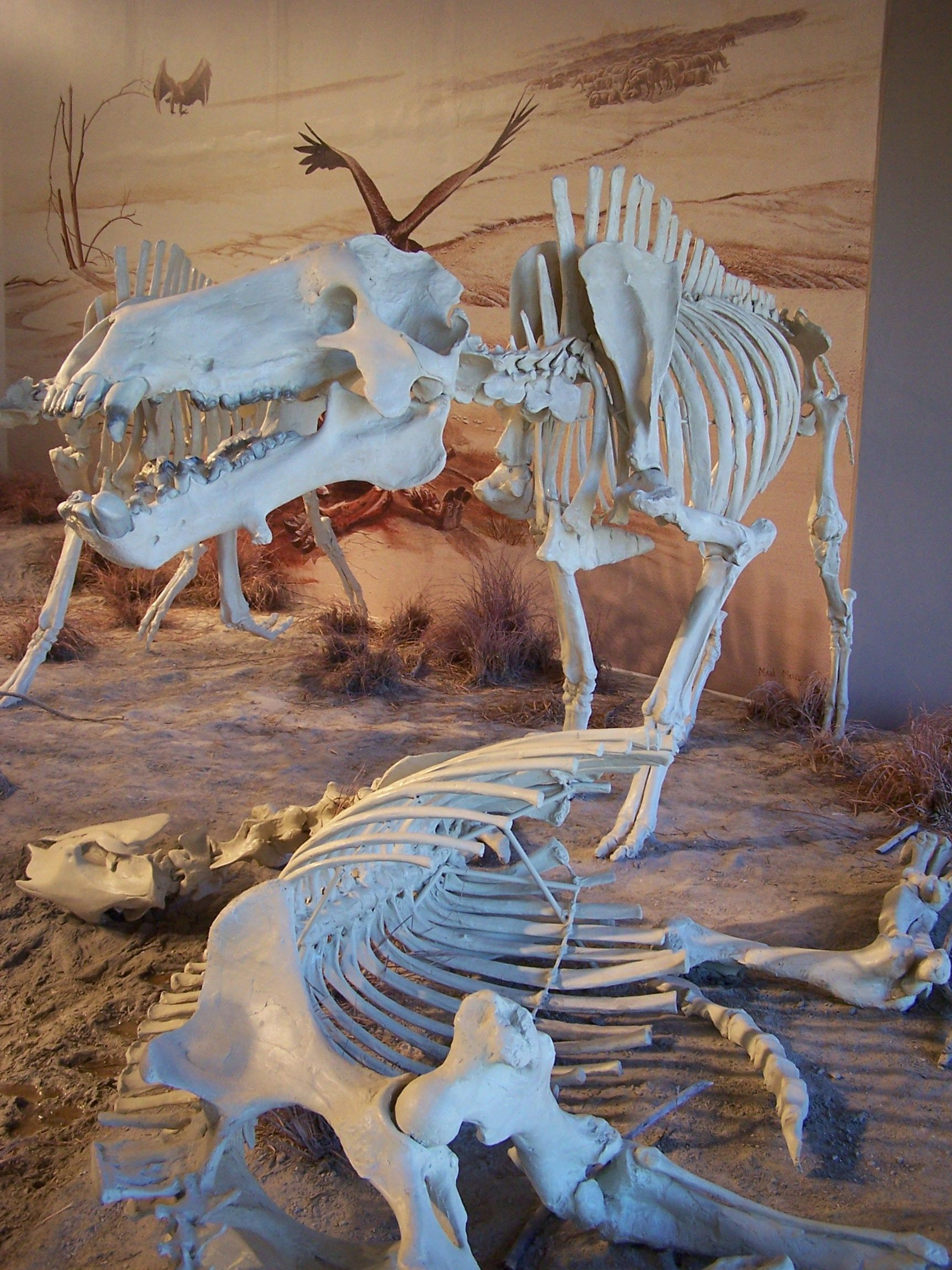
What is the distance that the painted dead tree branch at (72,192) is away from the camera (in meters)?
7.82

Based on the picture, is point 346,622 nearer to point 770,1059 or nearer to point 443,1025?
point 443,1025

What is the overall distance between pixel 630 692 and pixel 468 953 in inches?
128

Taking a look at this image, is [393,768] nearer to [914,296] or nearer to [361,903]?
[361,903]

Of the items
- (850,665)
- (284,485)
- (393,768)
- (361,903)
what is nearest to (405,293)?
(284,485)

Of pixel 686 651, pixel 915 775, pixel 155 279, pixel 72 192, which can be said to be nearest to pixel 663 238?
pixel 686 651

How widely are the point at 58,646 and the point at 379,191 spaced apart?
3.56m

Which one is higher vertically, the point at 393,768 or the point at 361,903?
the point at 393,768

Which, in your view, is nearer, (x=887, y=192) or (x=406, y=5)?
(x=887, y=192)

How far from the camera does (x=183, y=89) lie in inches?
286

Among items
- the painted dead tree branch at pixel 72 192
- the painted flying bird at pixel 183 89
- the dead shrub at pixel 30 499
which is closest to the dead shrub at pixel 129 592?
the dead shrub at pixel 30 499

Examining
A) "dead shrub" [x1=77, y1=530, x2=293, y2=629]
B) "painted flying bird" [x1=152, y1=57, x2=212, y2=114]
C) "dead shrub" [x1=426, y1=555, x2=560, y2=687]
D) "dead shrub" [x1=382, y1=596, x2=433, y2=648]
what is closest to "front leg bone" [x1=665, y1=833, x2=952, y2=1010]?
"dead shrub" [x1=426, y1=555, x2=560, y2=687]

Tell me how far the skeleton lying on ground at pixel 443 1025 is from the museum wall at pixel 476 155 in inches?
122

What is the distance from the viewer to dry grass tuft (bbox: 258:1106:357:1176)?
6.56ft

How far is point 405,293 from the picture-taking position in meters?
2.24
